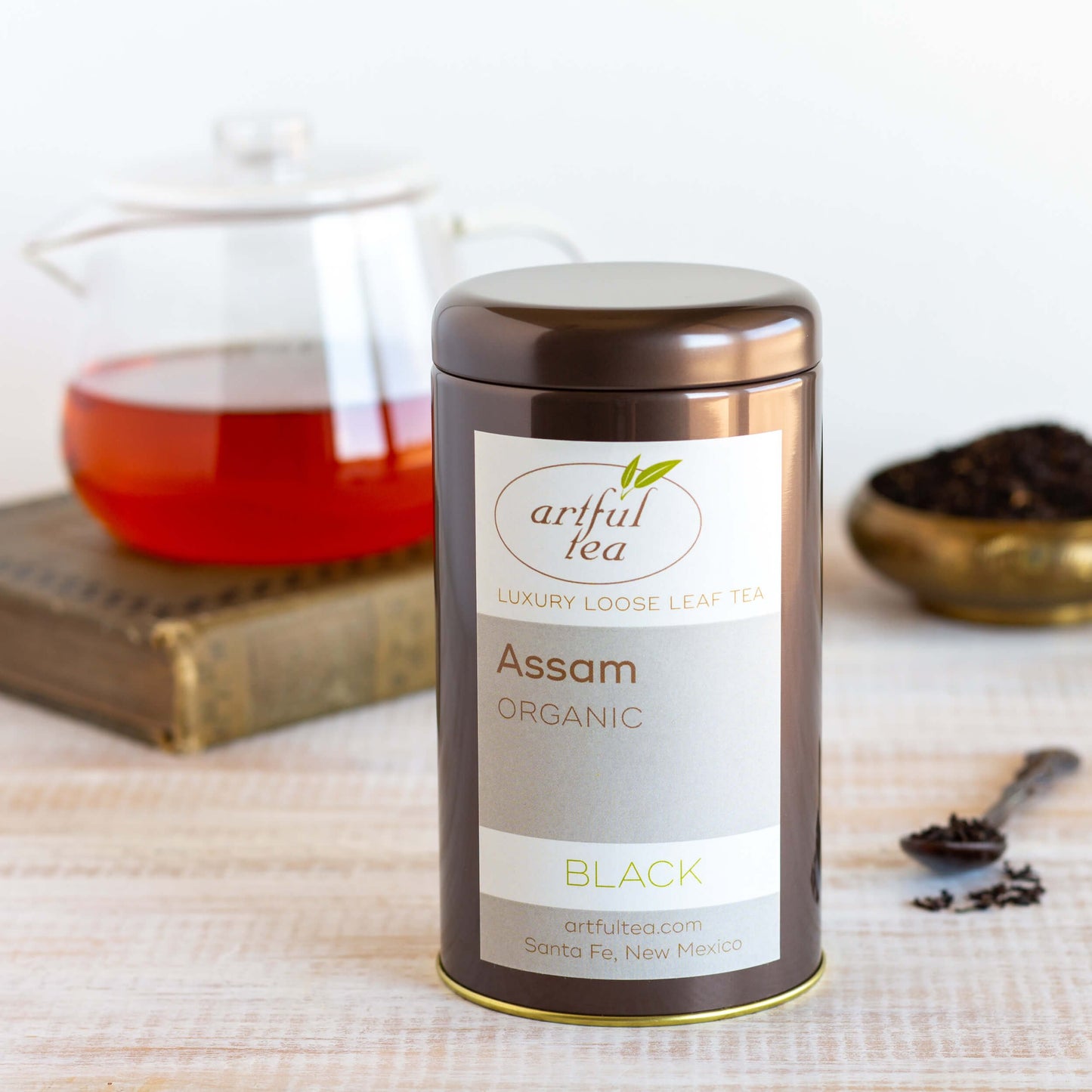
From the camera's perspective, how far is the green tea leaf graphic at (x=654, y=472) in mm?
495

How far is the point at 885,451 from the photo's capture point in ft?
4.30

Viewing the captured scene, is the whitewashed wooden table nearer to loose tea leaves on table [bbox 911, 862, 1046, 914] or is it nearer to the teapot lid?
loose tea leaves on table [bbox 911, 862, 1046, 914]

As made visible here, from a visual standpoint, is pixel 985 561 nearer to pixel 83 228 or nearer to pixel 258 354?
pixel 258 354

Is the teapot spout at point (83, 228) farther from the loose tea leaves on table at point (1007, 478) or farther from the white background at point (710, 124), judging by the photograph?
the loose tea leaves on table at point (1007, 478)

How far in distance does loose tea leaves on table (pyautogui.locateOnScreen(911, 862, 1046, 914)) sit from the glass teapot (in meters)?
0.38

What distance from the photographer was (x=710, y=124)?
1.24 meters

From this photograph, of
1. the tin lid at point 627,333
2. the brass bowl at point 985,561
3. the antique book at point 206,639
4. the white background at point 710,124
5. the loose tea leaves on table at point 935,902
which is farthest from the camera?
the white background at point 710,124

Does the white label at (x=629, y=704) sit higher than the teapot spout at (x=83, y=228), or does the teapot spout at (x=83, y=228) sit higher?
the teapot spout at (x=83, y=228)

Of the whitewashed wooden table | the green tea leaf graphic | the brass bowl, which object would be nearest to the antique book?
the whitewashed wooden table

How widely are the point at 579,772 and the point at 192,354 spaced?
49cm

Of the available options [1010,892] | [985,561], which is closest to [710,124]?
[985,561]

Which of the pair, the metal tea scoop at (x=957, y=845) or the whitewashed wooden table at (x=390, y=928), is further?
the metal tea scoop at (x=957, y=845)

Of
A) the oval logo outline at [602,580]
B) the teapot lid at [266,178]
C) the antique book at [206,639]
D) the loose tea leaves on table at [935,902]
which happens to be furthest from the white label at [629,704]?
the teapot lid at [266,178]

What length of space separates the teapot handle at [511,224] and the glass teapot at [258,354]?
3cm
